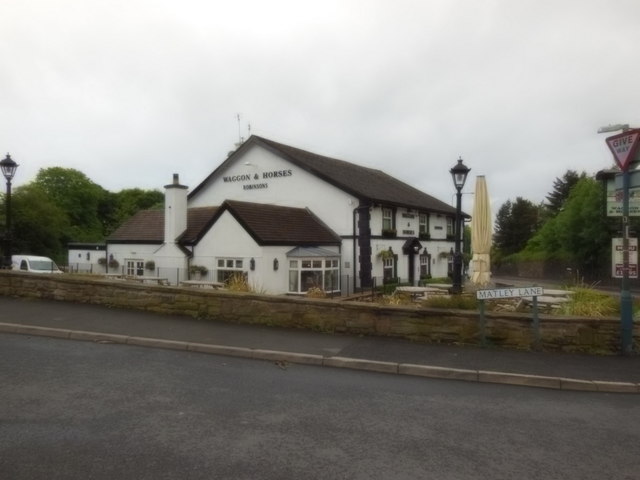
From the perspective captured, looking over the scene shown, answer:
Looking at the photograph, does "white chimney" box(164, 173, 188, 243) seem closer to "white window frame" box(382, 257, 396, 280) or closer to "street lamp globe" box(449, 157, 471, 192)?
"white window frame" box(382, 257, 396, 280)

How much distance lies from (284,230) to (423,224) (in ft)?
39.6

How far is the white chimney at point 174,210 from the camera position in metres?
22.8

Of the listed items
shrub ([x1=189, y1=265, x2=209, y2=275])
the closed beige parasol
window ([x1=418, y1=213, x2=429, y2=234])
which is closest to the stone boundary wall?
the closed beige parasol

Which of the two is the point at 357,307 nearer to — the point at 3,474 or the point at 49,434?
the point at 49,434

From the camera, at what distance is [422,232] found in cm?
2995

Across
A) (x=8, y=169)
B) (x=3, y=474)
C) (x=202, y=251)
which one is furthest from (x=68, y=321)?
(x=202, y=251)

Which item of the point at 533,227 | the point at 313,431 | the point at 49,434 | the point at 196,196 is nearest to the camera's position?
the point at 49,434

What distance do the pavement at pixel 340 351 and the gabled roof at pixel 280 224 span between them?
10.3 meters

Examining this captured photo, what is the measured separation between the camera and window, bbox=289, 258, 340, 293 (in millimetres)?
20938

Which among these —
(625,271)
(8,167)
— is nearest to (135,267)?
(8,167)

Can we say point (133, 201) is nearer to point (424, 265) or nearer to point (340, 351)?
point (424, 265)

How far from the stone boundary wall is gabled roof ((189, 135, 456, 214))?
14748 mm

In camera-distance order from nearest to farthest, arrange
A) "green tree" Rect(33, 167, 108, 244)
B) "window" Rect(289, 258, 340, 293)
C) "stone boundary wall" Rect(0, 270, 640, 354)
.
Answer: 1. "stone boundary wall" Rect(0, 270, 640, 354)
2. "window" Rect(289, 258, 340, 293)
3. "green tree" Rect(33, 167, 108, 244)

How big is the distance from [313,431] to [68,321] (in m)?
6.85
